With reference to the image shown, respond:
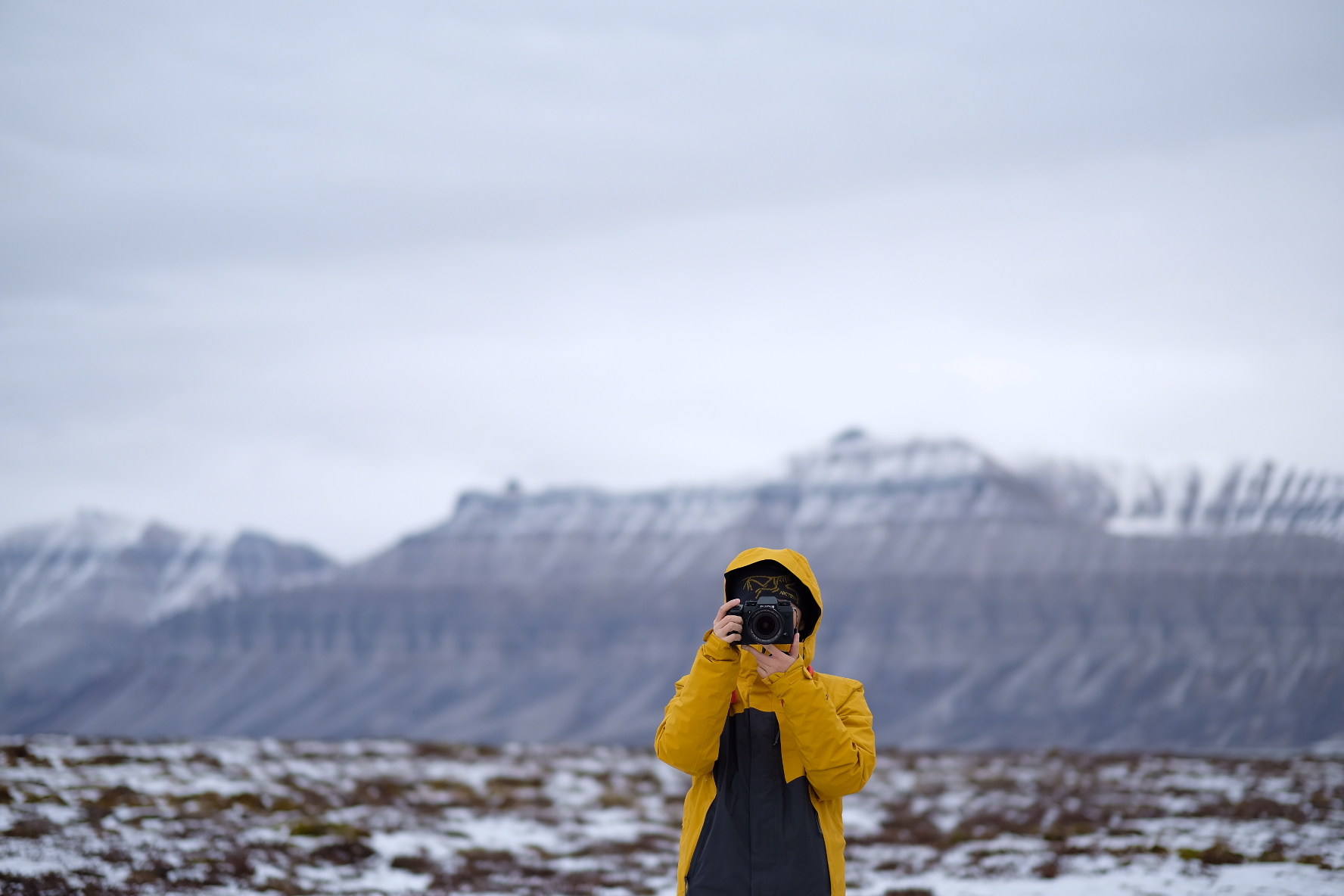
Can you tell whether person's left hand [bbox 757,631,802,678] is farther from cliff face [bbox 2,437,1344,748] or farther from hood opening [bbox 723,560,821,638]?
cliff face [bbox 2,437,1344,748]

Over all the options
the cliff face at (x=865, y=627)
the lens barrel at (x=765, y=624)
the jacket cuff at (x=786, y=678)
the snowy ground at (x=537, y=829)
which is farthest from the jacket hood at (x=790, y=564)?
the cliff face at (x=865, y=627)

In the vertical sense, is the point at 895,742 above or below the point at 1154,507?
below

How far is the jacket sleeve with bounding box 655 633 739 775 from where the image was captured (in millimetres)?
5590

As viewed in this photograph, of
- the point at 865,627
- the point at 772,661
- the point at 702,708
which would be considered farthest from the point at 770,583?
the point at 865,627

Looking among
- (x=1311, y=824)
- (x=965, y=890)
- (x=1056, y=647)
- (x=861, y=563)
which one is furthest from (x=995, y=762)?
(x=861, y=563)

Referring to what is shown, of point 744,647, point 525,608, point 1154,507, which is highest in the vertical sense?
point 1154,507

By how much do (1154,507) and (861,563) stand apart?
4537 cm

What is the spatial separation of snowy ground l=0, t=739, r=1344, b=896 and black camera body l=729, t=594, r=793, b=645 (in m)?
8.38

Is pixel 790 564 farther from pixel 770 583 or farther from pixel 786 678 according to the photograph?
pixel 786 678

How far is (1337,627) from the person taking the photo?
422ft

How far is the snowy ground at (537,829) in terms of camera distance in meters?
13.3

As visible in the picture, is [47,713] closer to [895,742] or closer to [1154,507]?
[895,742]

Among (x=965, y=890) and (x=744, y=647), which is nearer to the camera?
(x=744, y=647)

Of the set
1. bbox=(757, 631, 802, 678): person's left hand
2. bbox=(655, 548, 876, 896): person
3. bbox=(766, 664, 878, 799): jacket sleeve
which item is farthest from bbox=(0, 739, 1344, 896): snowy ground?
bbox=(757, 631, 802, 678): person's left hand
